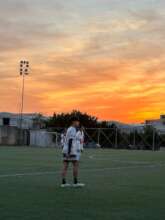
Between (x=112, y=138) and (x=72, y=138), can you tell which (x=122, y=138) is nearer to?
(x=112, y=138)

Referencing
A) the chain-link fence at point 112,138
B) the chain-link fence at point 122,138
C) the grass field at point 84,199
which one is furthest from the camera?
the chain-link fence at point 122,138

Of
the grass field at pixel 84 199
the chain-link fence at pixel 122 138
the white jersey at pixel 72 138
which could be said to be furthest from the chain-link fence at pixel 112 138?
the white jersey at pixel 72 138

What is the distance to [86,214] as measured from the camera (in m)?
12.2

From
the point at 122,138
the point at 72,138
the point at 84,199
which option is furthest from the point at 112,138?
the point at 84,199

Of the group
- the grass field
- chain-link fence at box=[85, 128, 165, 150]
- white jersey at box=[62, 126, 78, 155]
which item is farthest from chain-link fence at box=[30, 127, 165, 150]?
A: white jersey at box=[62, 126, 78, 155]

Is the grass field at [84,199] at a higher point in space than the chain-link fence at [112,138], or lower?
lower

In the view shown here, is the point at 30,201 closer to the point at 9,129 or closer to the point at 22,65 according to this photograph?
the point at 9,129

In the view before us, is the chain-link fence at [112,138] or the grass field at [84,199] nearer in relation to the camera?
the grass field at [84,199]

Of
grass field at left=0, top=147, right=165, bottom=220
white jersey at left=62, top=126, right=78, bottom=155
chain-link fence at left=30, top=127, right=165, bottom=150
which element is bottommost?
grass field at left=0, top=147, right=165, bottom=220

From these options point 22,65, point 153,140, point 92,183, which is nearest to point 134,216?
point 92,183

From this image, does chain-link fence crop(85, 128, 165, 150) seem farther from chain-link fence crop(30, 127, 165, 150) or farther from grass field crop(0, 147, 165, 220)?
grass field crop(0, 147, 165, 220)

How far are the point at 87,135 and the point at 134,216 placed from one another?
70410 mm

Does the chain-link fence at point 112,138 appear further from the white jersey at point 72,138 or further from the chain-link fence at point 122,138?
the white jersey at point 72,138

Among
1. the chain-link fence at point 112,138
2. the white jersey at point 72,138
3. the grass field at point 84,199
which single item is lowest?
the grass field at point 84,199
